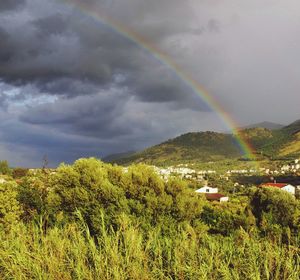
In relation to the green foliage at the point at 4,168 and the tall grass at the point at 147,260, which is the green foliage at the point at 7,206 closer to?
the tall grass at the point at 147,260

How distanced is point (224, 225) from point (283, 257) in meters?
28.9

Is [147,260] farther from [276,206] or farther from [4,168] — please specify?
[4,168]

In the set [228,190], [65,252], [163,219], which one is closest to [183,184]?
[163,219]

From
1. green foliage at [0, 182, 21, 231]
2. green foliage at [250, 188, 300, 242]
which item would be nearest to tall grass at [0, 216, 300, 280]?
green foliage at [0, 182, 21, 231]

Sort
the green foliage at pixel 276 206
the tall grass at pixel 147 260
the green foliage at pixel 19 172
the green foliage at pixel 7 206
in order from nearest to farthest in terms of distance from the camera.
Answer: the tall grass at pixel 147 260 → the green foliage at pixel 7 206 → the green foliage at pixel 276 206 → the green foliage at pixel 19 172

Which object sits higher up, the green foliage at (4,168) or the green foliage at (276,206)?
the green foliage at (4,168)

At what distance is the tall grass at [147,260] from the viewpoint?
388cm

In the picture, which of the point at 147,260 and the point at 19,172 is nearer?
the point at 147,260

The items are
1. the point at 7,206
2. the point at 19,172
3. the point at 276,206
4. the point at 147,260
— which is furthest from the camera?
the point at 19,172

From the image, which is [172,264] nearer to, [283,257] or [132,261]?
[132,261]

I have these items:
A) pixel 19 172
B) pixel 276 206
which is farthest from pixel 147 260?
pixel 19 172

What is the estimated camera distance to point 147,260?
4332mm

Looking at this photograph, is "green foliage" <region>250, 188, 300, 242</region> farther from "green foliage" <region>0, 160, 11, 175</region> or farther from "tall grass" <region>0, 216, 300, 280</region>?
"green foliage" <region>0, 160, 11, 175</region>

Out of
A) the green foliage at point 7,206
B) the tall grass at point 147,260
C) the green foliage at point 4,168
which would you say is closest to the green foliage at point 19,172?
the green foliage at point 4,168
